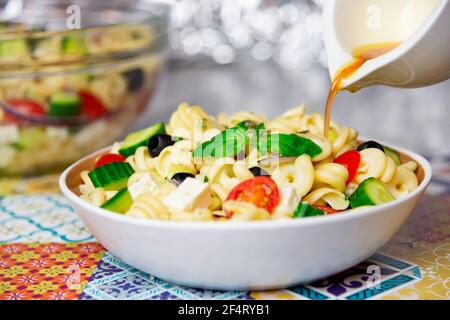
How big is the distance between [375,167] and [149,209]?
1.38 ft

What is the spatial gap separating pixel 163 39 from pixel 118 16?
0.34 m

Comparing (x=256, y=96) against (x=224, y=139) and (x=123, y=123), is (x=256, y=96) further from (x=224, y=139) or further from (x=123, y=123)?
(x=224, y=139)

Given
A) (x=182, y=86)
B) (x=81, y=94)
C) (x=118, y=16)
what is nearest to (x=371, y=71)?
(x=81, y=94)

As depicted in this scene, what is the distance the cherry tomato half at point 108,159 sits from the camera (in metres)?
1.43

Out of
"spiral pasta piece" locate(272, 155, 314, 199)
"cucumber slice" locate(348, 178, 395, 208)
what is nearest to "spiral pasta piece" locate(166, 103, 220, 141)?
"spiral pasta piece" locate(272, 155, 314, 199)

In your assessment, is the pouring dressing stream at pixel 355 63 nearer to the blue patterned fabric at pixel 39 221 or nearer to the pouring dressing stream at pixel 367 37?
the pouring dressing stream at pixel 367 37

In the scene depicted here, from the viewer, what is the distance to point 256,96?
2.71 meters

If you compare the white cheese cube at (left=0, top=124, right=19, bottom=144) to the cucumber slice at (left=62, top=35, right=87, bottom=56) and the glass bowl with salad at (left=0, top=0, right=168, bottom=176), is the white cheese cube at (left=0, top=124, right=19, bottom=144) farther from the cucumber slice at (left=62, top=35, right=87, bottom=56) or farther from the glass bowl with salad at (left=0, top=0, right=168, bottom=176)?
the cucumber slice at (left=62, top=35, right=87, bottom=56)

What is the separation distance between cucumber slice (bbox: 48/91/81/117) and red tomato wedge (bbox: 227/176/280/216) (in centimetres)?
83

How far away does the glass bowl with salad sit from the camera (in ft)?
5.82

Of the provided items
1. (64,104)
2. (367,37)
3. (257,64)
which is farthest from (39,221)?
(257,64)

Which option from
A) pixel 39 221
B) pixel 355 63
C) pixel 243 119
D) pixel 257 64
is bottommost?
pixel 39 221

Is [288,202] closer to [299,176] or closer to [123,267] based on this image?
[299,176]

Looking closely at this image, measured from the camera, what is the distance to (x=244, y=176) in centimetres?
119
